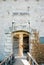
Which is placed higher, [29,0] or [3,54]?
[29,0]

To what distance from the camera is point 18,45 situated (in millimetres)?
17312

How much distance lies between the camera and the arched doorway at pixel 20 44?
56.3 feet

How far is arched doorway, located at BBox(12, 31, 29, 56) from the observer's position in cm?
1716

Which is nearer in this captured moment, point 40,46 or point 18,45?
point 40,46

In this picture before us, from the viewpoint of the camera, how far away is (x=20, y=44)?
1733 cm

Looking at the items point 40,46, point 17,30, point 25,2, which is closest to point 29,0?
point 25,2

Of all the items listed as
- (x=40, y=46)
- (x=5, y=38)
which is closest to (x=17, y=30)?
(x=5, y=38)

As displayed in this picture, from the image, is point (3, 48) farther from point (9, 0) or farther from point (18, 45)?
point (9, 0)

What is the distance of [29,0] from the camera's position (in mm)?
16609

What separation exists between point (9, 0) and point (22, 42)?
2.60 meters

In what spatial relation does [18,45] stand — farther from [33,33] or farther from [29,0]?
[29,0]

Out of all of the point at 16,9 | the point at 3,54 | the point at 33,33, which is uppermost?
the point at 16,9

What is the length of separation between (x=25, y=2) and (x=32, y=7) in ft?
1.59

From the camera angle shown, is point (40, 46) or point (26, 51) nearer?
point (40, 46)
